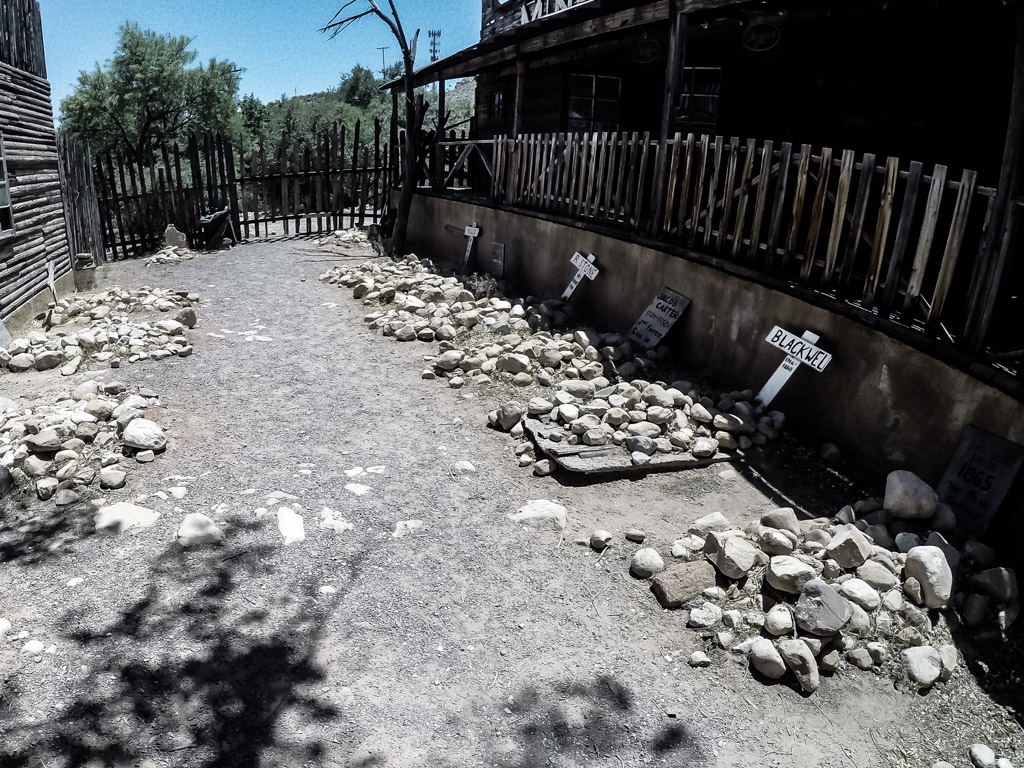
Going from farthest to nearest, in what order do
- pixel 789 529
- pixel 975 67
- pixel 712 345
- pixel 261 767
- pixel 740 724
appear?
pixel 975 67, pixel 712 345, pixel 789 529, pixel 740 724, pixel 261 767

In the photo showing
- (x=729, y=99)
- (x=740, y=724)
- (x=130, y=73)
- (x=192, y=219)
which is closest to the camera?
(x=740, y=724)

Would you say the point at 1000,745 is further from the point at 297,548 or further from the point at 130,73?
the point at 130,73

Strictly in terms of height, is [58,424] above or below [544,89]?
below

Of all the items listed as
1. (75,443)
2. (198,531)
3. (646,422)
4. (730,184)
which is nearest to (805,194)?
(730,184)

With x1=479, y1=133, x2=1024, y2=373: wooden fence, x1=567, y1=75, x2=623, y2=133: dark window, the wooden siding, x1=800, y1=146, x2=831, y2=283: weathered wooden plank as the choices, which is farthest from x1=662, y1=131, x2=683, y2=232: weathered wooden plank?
the wooden siding

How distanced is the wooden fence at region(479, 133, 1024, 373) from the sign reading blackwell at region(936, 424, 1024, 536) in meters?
0.41

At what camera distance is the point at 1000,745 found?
2.83 metres

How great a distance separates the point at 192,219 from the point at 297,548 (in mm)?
12004

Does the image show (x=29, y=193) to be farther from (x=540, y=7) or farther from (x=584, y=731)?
(x=584, y=731)

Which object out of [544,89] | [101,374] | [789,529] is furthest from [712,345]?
[544,89]

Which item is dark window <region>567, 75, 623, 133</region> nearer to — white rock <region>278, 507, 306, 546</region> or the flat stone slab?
the flat stone slab

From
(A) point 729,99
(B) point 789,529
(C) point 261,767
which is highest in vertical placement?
(A) point 729,99

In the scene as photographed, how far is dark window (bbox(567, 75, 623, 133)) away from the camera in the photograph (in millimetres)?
11664

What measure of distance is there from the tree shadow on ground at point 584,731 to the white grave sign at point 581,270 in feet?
17.6
